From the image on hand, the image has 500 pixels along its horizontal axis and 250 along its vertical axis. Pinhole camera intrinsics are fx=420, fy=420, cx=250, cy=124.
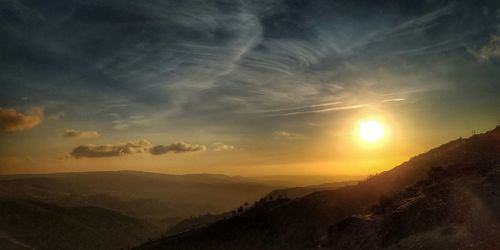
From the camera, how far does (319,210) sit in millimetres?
44219

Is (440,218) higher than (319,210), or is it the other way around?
(440,218)

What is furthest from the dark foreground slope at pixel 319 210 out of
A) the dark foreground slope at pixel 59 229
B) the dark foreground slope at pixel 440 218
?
the dark foreground slope at pixel 59 229

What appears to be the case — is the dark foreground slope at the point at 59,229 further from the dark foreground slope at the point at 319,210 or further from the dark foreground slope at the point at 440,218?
the dark foreground slope at the point at 440,218

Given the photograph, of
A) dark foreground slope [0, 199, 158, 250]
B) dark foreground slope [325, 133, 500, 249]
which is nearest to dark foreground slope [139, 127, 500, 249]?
dark foreground slope [325, 133, 500, 249]

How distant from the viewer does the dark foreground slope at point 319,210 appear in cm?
4062

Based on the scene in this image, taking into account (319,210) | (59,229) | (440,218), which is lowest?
(59,229)

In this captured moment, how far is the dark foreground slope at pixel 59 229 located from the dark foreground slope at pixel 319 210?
121 meters

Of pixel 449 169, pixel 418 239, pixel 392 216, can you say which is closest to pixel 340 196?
pixel 449 169

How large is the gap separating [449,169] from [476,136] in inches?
512

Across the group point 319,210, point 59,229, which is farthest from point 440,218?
point 59,229

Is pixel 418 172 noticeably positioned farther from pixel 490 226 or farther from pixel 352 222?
pixel 490 226

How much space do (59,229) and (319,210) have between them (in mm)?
147003

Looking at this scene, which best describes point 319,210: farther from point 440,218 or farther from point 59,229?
point 59,229

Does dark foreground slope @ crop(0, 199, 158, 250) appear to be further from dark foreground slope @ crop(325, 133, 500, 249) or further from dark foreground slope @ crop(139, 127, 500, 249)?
dark foreground slope @ crop(325, 133, 500, 249)
